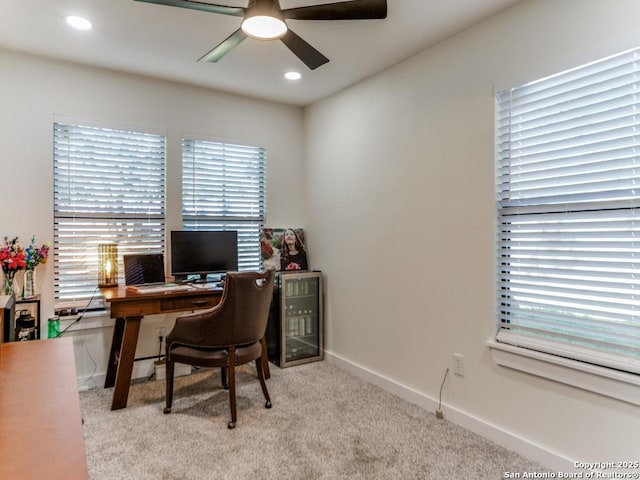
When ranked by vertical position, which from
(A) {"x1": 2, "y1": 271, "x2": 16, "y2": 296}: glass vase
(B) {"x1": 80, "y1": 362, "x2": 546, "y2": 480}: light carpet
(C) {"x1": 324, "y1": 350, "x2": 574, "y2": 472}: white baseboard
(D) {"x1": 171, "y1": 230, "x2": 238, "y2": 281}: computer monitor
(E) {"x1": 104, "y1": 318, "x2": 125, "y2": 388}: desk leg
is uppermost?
(D) {"x1": 171, "y1": 230, "x2": 238, "y2": 281}: computer monitor

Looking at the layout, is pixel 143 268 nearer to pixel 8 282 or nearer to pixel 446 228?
pixel 8 282

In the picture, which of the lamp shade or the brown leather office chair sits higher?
the lamp shade

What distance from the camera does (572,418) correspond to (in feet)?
6.52

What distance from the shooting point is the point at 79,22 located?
2465mm

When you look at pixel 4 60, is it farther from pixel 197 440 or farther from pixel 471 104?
pixel 471 104

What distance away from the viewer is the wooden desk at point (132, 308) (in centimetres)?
269

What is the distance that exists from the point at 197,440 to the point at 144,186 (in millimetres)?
2127

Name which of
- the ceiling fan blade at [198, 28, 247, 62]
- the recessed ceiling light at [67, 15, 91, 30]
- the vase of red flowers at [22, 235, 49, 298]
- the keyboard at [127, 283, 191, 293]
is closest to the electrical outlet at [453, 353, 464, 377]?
the keyboard at [127, 283, 191, 293]

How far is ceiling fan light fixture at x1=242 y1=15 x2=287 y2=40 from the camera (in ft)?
6.12

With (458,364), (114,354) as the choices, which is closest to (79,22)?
(114,354)

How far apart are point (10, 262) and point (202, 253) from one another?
4.35 feet

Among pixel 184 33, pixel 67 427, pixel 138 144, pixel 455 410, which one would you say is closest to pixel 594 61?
pixel 455 410

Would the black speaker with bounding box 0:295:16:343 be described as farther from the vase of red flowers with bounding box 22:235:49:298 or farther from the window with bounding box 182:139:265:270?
the window with bounding box 182:139:265:270

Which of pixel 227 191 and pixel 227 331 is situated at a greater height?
pixel 227 191
